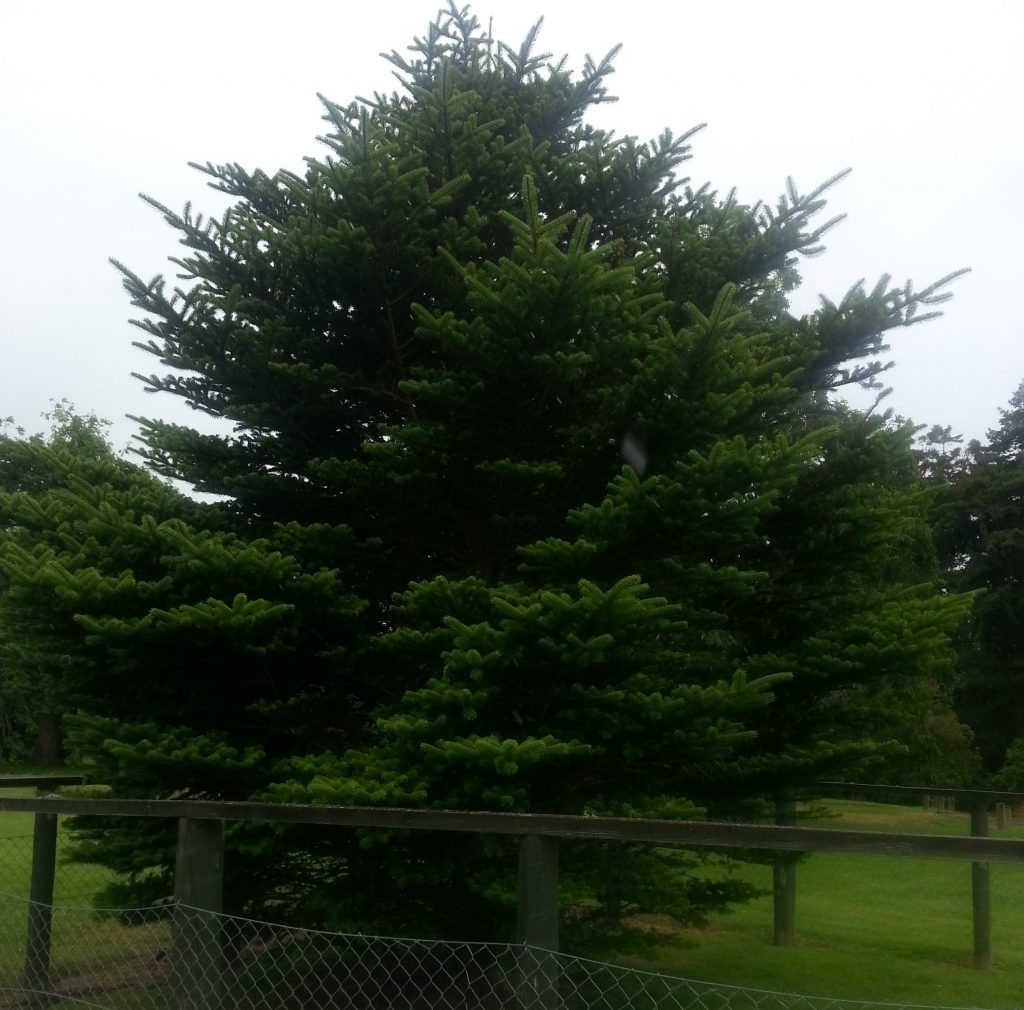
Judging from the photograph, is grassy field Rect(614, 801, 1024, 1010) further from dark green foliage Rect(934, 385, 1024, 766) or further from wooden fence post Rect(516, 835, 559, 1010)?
dark green foliage Rect(934, 385, 1024, 766)

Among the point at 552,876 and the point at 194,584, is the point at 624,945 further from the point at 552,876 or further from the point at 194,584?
the point at 194,584

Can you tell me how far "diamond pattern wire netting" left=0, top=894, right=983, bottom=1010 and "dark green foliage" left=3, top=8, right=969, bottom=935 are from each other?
0.99 feet

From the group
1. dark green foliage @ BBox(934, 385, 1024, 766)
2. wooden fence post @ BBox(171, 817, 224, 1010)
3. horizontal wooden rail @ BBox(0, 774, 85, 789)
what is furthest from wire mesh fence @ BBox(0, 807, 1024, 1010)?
dark green foliage @ BBox(934, 385, 1024, 766)

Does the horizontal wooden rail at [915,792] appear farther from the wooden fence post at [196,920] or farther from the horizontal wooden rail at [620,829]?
the wooden fence post at [196,920]

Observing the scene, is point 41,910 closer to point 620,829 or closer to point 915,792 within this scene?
point 620,829

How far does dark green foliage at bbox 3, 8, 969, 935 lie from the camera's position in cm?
553

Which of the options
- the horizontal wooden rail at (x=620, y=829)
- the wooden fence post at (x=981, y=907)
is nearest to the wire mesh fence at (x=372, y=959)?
the wooden fence post at (x=981, y=907)

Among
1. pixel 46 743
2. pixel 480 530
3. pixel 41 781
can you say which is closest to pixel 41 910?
pixel 41 781

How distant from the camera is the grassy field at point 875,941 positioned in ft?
21.9

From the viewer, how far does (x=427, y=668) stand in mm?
6727

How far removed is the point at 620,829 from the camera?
3744mm

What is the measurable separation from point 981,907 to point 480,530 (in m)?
4.23

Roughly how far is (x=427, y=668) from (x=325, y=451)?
6.09 ft

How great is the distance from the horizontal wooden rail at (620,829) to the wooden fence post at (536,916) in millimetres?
109
